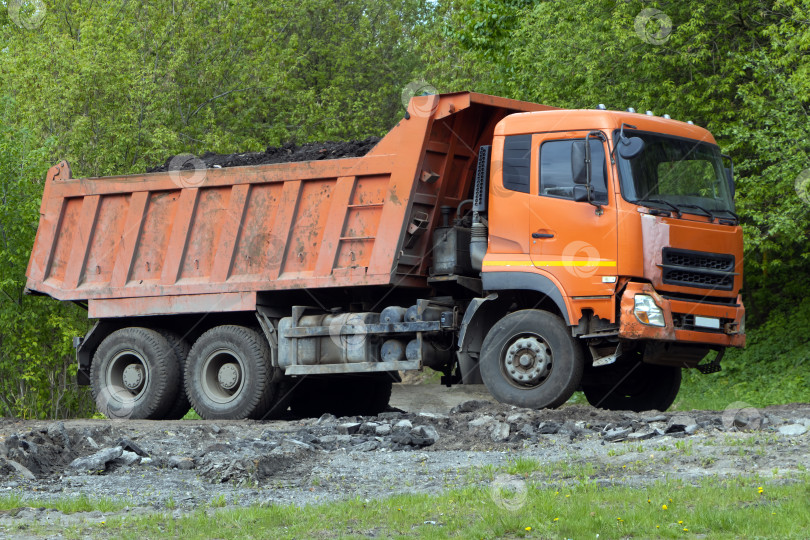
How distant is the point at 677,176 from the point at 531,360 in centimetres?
230

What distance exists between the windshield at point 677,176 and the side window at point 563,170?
0.20m

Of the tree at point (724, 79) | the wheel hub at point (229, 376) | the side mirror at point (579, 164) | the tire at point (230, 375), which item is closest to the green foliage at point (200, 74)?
the tree at point (724, 79)

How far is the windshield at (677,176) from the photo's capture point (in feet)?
35.4

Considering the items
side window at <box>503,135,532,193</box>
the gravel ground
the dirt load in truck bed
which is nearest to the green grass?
the gravel ground

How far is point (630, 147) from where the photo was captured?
10594mm

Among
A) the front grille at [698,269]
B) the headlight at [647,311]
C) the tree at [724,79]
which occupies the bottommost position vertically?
the headlight at [647,311]

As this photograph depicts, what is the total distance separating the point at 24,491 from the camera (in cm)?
786

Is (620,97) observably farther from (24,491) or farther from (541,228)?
(24,491)

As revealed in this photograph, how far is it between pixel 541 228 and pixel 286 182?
3.22 m

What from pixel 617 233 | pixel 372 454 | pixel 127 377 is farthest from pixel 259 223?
pixel 372 454

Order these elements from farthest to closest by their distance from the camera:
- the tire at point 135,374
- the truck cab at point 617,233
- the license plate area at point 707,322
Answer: the tire at point 135,374, the license plate area at point 707,322, the truck cab at point 617,233

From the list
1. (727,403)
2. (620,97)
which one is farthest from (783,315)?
(620,97)

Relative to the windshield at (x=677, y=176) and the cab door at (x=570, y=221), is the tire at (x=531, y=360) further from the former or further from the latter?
the windshield at (x=677, y=176)

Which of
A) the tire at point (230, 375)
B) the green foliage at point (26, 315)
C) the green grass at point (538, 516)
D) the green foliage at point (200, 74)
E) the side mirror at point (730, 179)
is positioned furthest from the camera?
the green foliage at point (200, 74)
